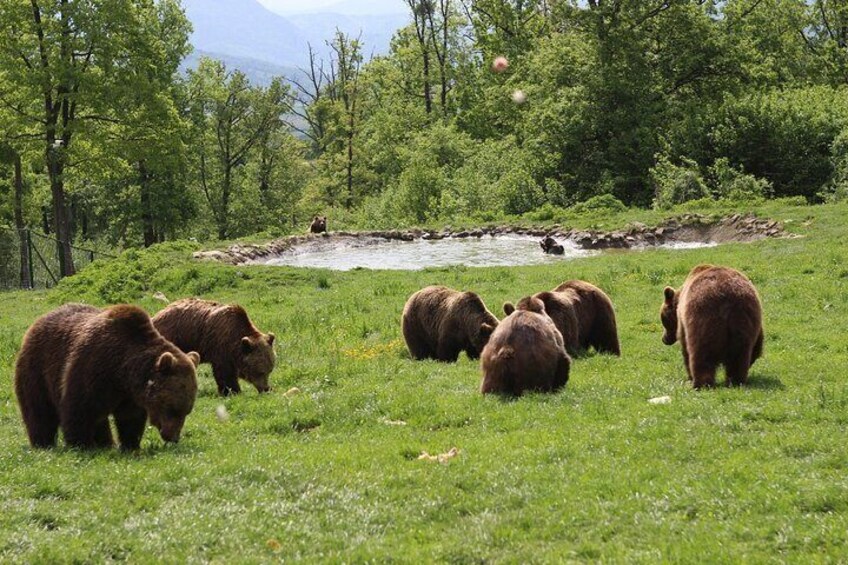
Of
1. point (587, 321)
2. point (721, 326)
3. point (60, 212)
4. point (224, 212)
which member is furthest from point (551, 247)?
point (224, 212)

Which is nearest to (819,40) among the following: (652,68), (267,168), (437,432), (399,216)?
(652,68)

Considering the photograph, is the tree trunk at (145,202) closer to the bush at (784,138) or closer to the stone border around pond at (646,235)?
the stone border around pond at (646,235)

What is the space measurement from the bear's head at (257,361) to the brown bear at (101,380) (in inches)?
119

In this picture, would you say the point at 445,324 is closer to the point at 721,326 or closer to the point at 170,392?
the point at 721,326

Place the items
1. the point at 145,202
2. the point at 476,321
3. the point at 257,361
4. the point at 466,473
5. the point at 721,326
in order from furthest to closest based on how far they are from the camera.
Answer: the point at 145,202 < the point at 476,321 < the point at 257,361 < the point at 721,326 < the point at 466,473

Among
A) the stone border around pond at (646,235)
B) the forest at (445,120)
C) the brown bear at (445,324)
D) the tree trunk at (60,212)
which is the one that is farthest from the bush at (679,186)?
the tree trunk at (60,212)

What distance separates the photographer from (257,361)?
41.9 ft

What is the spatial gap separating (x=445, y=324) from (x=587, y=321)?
2.64 metres

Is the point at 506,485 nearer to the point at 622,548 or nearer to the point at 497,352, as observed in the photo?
the point at 622,548

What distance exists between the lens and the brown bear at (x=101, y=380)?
902 cm

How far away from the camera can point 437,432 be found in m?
10.3

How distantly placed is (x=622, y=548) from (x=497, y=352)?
17.5 ft

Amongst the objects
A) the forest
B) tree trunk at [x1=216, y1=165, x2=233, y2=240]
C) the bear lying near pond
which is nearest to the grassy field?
the bear lying near pond

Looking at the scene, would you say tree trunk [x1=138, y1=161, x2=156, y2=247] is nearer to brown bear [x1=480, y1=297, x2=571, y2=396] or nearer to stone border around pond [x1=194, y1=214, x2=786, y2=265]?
stone border around pond [x1=194, y1=214, x2=786, y2=265]
